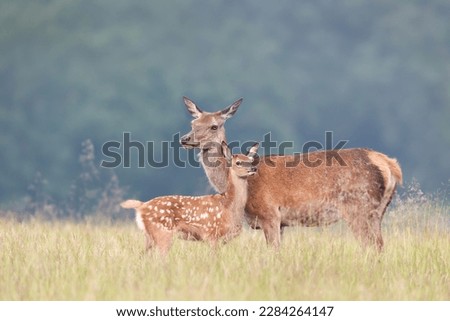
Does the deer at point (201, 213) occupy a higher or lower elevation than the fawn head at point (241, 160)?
lower

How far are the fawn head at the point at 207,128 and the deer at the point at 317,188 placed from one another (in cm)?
1

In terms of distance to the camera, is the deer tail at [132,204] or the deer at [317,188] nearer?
the deer tail at [132,204]

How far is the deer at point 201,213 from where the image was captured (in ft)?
27.7

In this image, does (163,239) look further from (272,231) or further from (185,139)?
(185,139)

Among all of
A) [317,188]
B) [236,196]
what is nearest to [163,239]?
[236,196]

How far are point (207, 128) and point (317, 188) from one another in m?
1.43

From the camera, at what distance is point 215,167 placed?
32.3ft

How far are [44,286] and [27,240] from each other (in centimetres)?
258

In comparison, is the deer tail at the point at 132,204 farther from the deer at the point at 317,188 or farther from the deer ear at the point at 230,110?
the deer ear at the point at 230,110

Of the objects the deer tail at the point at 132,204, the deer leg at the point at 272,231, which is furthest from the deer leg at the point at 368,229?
the deer tail at the point at 132,204

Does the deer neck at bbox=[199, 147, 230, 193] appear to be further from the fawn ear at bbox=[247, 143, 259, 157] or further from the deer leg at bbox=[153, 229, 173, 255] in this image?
the deer leg at bbox=[153, 229, 173, 255]

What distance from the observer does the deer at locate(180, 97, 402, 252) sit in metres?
9.41
